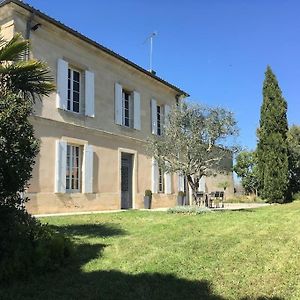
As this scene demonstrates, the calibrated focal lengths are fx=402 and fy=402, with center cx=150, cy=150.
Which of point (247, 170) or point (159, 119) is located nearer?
point (159, 119)

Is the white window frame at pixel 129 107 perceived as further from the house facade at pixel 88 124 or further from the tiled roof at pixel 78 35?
the tiled roof at pixel 78 35

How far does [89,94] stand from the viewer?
52.0ft

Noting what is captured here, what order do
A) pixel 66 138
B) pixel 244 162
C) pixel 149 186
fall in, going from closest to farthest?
1. pixel 66 138
2. pixel 149 186
3. pixel 244 162

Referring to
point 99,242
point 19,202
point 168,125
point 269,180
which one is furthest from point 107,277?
point 269,180

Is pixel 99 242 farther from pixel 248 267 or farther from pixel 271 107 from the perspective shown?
pixel 271 107

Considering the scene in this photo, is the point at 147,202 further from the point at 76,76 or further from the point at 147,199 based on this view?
the point at 76,76

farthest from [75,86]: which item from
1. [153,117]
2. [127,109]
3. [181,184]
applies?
[181,184]

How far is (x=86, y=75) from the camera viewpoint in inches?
626

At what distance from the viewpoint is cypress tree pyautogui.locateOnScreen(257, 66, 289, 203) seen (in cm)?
2036

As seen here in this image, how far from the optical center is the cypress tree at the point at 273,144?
20.4 m

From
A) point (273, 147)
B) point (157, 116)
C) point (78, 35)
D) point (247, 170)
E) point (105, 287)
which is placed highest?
point (78, 35)

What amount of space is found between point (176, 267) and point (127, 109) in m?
13.8

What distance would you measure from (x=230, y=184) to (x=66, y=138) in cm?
1632

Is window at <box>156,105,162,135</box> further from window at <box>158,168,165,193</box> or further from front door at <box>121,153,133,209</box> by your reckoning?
front door at <box>121,153,133,209</box>
